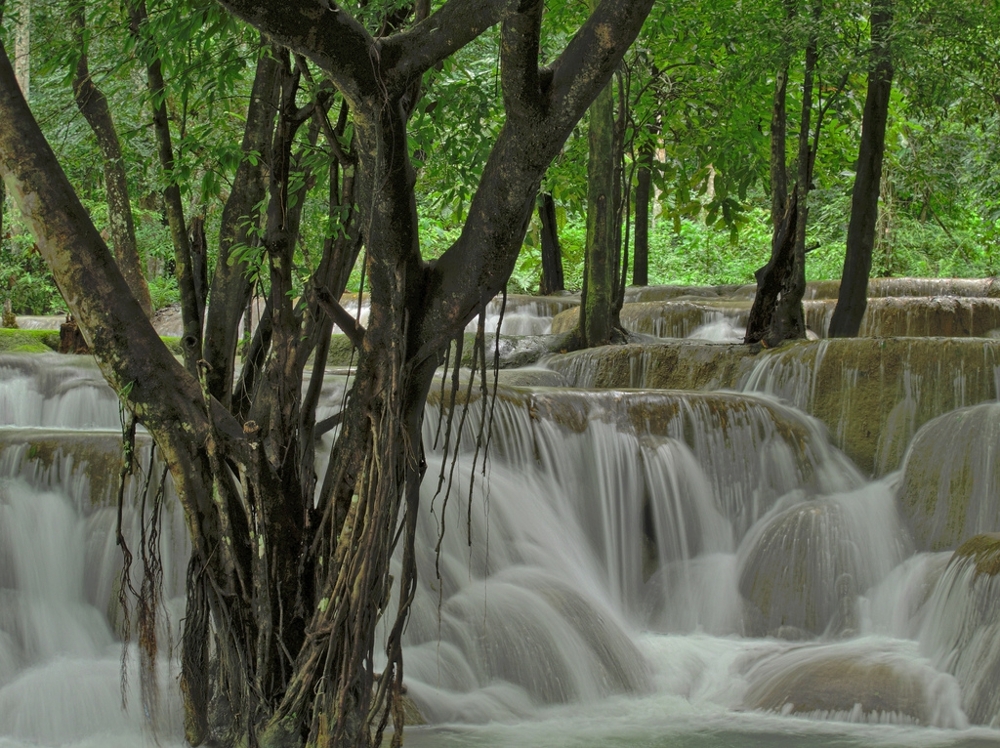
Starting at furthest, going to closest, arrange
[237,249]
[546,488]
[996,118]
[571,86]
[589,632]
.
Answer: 1. [996,118]
2. [546,488]
3. [589,632]
4. [237,249]
5. [571,86]

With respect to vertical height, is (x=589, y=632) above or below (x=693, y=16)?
below

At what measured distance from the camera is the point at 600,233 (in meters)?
13.8

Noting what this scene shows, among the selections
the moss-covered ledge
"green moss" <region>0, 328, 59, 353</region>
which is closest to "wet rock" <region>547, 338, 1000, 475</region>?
the moss-covered ledge

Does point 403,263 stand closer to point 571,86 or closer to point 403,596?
point 571,86

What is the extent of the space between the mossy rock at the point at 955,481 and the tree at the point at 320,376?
6403mm

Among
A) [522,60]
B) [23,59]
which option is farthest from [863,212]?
[23,59]

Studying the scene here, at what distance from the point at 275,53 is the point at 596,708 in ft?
14.9

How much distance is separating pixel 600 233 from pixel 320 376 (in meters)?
9.53

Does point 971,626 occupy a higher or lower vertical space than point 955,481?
lower

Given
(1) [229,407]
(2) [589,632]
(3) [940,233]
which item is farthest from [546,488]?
(3) [940,233]

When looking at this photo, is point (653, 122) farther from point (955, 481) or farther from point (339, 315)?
point (339, 315)

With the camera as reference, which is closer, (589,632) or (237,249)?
(237,249)

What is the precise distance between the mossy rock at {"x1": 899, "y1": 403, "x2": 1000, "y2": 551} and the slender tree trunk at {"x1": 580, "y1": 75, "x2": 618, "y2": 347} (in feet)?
15.4

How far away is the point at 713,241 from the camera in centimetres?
2942
